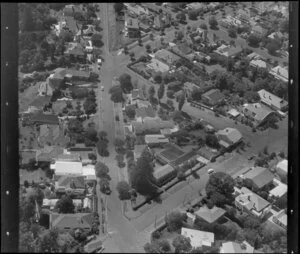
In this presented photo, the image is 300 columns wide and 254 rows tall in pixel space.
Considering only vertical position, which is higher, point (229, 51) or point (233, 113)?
point (229, 51)

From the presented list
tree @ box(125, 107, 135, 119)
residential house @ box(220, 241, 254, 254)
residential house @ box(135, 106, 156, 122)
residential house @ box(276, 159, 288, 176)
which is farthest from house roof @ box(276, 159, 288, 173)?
tree @ box(125, 107, 135, 119)

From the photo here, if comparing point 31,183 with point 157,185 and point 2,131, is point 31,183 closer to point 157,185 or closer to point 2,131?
point 2,131

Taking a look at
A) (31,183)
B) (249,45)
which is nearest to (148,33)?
(249,45)

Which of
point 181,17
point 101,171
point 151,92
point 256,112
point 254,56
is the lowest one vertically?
point 101,171

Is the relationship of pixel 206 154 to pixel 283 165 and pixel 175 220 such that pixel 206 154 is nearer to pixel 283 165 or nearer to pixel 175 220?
pixel 283 165

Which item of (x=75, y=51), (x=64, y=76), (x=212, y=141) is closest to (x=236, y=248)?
(x=212, y=141)

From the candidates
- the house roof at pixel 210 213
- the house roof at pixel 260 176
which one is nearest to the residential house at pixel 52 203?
the house roof at pixel 210 213
